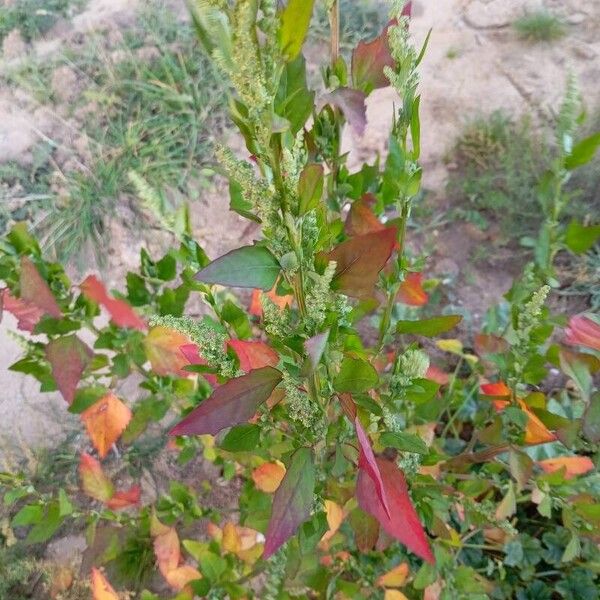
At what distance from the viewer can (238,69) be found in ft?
1.58

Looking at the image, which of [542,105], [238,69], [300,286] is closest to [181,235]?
[300,286]

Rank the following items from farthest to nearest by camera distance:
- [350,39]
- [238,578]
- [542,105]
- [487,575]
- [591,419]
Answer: [350,39] → [542,105] → [487,575] → [238,578] → [591,419]

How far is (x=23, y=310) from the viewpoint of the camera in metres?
1.04

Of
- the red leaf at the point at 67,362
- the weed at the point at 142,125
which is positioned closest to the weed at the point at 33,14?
the weed at the point at 142,125

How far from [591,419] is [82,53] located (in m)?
3.15

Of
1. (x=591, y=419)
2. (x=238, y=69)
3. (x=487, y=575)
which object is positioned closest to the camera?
(x=238, y=69)

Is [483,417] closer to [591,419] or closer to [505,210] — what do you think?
[591,419]

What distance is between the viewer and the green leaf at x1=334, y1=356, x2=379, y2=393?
27.6 inches

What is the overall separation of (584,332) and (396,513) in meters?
0.34

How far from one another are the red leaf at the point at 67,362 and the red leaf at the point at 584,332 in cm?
80

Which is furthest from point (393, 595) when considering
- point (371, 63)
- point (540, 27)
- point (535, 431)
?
point (540, 27)

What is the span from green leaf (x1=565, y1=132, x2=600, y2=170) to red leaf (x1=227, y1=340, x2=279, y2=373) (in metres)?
0.55

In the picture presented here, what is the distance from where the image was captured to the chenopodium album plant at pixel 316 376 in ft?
1.95

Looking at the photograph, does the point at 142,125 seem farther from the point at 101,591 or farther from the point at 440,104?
the point at 101,591
